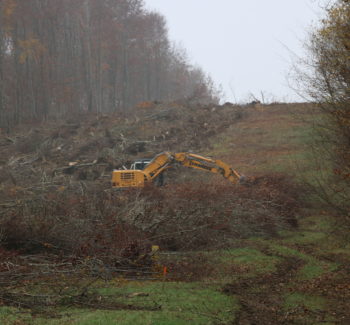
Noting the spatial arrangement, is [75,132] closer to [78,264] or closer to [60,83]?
[60,83]

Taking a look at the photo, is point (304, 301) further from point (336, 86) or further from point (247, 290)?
point (336, 86)

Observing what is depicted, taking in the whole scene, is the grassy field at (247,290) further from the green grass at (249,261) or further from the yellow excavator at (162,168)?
the yellow excavator at (162,168)

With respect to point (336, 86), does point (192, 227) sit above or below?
below

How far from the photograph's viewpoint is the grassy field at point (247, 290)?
7.91 metres

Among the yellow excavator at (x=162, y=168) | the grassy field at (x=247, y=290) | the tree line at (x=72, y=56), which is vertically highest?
the tree line at (x=72, y=56)

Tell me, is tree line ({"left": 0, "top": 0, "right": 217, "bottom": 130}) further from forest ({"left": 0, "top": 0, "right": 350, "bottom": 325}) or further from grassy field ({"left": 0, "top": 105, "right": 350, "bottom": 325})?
grassy field ({"left": 0, "top": 105, "right": 350, "bottom": 325})

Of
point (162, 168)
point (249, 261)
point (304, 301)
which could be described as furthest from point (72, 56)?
point (304, 301)

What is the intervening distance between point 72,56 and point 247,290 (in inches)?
1718

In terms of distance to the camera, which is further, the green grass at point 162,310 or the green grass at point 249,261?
the green grass at point 249,261

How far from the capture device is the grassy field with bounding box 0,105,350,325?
791 centimetres

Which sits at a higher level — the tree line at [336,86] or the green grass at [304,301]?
the tree line at [336,86]

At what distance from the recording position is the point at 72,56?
50.3 metres

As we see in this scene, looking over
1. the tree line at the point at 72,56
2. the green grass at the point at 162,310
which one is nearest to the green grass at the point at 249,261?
the green grass at the point at 162,310

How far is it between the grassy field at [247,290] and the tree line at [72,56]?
98.8 ft
